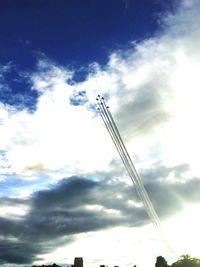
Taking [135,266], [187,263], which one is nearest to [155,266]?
[187,263]

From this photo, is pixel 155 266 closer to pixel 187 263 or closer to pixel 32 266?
pixel 187 263

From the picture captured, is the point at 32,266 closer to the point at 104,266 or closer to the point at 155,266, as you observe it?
the point at 104,266

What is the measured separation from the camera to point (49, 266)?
15475 centimetres

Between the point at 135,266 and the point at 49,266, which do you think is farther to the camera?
the point at 49,266

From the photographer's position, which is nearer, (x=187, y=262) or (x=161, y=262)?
(x=187, y=262)

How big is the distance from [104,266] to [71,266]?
12135mm

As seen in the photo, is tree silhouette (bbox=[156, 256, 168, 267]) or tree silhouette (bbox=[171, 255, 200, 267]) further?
tree silhouette (bbox=[156, 256, 168, 267])

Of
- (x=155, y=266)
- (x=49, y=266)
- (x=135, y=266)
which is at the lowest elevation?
(x=155, y=266)

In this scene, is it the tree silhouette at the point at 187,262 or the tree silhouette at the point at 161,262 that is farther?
the tree silhouette at the point at 161,262

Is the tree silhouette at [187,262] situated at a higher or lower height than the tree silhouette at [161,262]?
lower

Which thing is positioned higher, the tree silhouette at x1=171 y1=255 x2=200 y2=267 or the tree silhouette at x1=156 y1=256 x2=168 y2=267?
the tree silhouette at x1=156 y1=256 x2=168 y2=267

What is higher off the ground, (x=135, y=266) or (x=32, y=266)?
(x=32, y=266)

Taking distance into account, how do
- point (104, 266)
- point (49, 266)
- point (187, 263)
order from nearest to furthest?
point (187, 263) < point (104, 266) < point (49, 266)

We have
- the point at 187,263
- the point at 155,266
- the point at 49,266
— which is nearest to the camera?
the point at 187,263
